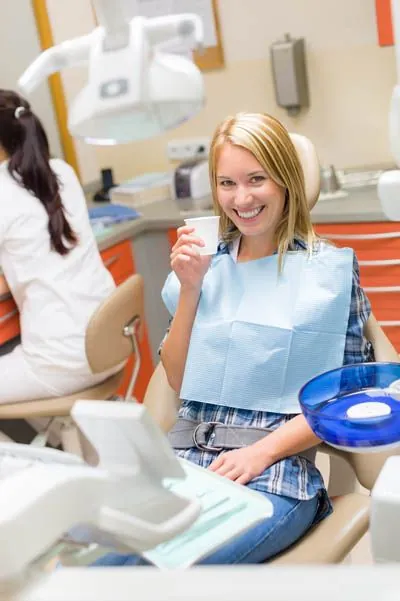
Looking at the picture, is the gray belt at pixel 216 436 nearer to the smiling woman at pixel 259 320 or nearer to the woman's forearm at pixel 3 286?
the smiling woman at pixel 259 320

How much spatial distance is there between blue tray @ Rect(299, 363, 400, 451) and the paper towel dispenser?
2098 millimetres

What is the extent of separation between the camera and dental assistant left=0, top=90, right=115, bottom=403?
8.49 ft

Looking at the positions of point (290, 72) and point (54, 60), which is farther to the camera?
point (290, 72)

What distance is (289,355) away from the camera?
5.64ft

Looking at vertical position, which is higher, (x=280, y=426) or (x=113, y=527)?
(x=113, y=527)

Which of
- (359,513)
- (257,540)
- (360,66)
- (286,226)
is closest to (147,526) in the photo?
(257,540)

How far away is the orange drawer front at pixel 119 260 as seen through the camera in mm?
3172

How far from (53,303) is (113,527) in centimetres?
207

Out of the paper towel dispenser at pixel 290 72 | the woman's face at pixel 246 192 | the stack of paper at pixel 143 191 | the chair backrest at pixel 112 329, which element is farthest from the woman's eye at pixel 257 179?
the stack of paper at pixel 143 191

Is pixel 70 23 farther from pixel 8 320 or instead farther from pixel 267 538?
pixel 267 538

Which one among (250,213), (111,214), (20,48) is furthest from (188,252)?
(20,48)

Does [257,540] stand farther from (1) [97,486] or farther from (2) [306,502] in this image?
(1) [97,486]

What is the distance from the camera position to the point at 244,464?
159cm

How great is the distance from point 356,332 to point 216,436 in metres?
0.35
